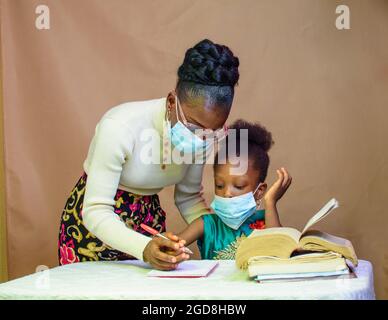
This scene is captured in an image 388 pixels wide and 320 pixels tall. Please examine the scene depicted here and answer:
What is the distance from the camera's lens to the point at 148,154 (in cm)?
198

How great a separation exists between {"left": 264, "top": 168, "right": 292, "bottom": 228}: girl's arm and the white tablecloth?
0.55 meters

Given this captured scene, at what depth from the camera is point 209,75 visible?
6.49 feet

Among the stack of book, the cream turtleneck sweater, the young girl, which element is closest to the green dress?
the young girl

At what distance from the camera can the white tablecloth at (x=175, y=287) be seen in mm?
1293

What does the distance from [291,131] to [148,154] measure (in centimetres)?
54

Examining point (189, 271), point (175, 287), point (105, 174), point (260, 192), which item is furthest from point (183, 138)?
point (175, 287)

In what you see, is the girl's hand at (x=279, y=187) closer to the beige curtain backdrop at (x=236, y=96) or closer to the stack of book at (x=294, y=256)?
the beige curtain backdrop at (x=236, y=96)

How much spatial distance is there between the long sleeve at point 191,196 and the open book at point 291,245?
0.61m

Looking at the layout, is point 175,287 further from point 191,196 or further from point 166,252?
point 191,196

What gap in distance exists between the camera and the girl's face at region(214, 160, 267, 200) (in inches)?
85.7

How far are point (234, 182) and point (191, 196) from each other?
163mm

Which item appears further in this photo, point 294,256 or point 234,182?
point 234,182

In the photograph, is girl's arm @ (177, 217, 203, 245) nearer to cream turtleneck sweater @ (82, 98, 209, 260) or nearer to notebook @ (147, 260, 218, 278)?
cream turtleneck sweater @ (82, 98, 209, 260)
